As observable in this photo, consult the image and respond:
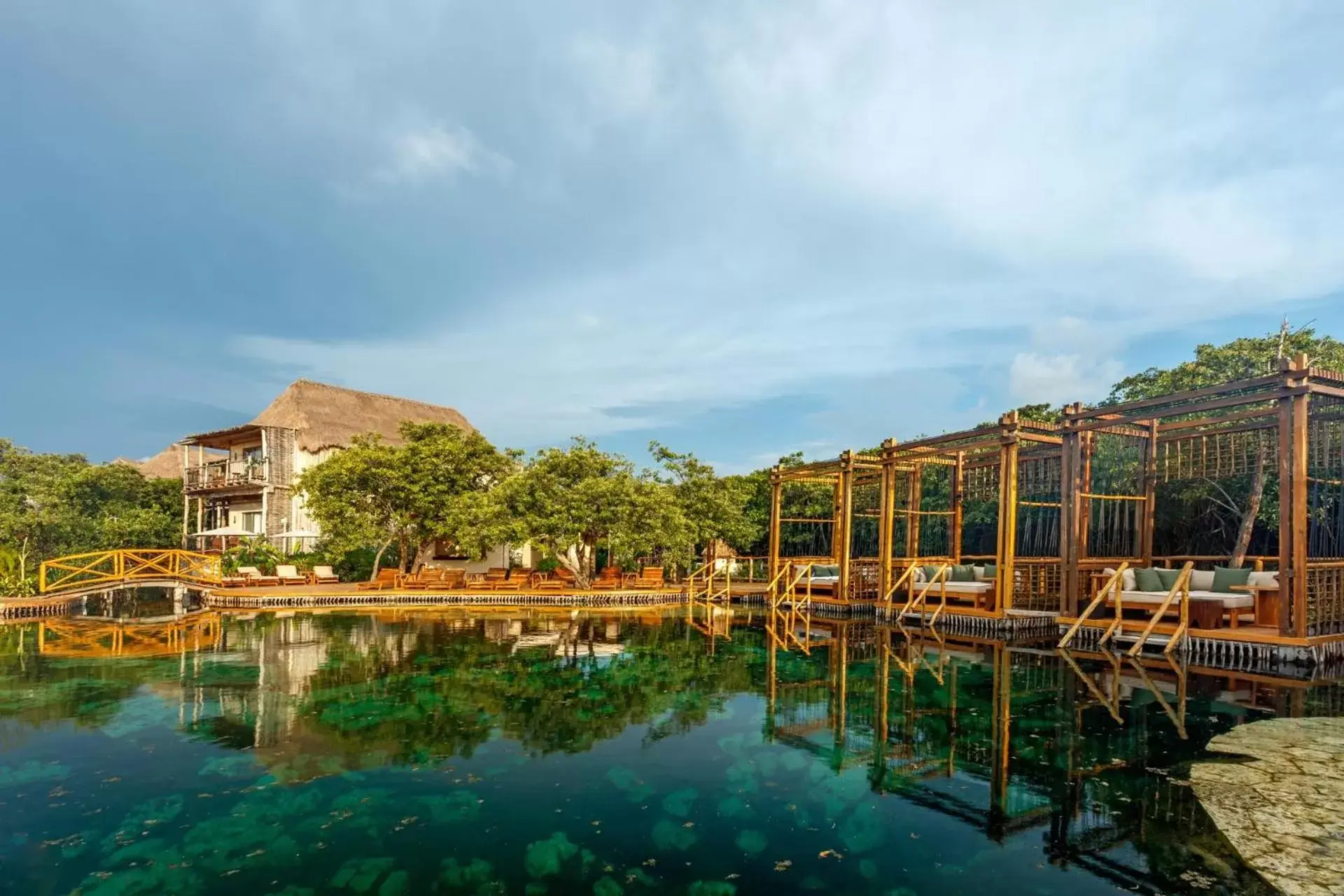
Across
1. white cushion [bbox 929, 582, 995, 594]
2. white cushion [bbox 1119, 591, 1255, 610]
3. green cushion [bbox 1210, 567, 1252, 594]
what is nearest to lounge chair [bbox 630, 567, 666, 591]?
white cushion [bbox 929, 582, 995, 594]

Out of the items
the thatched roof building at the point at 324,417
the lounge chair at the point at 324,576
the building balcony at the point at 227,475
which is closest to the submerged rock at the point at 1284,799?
the lounge chair at the point at 324,576

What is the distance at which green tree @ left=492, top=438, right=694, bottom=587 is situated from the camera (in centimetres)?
1872

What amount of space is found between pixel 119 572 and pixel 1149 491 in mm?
22278

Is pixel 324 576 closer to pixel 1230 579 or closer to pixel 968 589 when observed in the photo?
pixel 968 589

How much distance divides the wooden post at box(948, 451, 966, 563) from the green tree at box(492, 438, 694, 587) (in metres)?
6.71

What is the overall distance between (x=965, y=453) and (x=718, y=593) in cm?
699

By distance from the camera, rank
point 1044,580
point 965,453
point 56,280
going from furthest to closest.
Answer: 1. point 56,280
2. point 965,453
3. point 1044,580

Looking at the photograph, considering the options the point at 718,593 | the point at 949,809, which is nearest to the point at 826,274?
the point at 718,593

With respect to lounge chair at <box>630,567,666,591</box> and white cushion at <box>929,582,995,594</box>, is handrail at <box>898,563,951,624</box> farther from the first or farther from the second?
lounge chair at <box>630,567,666,591</box>

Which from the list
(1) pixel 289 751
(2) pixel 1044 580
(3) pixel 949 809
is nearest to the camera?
(3) pixel 949 809

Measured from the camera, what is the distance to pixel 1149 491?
1338 centimetres

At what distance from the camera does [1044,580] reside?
13.4 m

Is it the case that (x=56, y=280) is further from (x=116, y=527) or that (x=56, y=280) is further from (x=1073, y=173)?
(x=1073, y=173)

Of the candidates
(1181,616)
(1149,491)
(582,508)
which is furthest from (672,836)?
(582,508)
